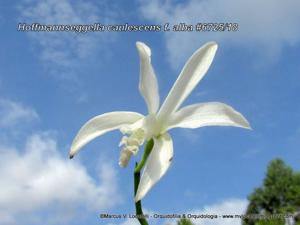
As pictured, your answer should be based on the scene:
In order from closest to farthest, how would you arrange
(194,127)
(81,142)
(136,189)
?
1. (136,189)
2. (81,142)
3. (194,127)

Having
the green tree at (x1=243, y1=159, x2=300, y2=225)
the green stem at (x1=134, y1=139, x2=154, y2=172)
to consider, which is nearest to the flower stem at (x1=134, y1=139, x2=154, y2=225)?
the green stem at (x1=134, y1=139, x2=154, y2=172)

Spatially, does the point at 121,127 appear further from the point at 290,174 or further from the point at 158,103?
the point at 290,174

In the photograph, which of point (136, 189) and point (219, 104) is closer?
point (136, 189)

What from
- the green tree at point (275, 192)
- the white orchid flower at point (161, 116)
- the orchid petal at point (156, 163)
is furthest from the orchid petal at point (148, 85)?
the green tree at point (275, 192)

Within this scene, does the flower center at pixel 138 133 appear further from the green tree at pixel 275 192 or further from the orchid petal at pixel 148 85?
the green tree at pixel 275 192

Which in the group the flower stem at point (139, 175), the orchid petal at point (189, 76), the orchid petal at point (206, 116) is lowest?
the flower stem at point (139, 175)

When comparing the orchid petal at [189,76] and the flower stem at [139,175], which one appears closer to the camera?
the flower stem at [139,175]

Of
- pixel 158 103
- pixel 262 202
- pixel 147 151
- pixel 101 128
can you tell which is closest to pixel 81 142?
pixel 101 128
